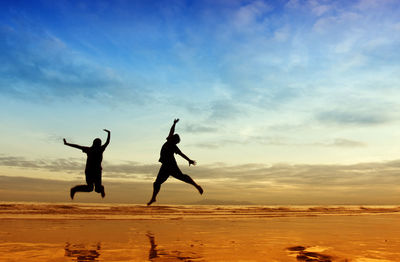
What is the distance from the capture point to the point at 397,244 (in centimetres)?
1014

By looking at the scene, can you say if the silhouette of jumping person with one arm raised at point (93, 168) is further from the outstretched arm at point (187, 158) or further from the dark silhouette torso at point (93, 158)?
the outstretched arm at point (187, 158)

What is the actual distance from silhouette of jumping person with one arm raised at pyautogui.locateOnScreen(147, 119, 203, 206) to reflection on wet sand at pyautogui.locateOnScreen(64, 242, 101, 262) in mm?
2202

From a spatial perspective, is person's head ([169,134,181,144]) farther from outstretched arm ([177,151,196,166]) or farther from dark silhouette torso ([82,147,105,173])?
dark silhouette torso ([82,147,105,173])

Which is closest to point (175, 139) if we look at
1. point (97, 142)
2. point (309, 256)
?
point (97, 142)

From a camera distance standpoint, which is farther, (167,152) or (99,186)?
(99,186)

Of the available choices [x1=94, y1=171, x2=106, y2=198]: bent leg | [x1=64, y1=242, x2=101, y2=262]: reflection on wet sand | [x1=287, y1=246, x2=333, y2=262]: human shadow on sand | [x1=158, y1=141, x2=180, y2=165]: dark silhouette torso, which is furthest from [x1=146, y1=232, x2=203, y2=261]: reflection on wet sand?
[x1=94, y1=171, x2=106, y2=198]: bent leg

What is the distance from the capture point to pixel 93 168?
416 inches

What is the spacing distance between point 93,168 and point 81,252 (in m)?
2.93

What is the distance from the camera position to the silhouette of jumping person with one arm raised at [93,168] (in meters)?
10.4

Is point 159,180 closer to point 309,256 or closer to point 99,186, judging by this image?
point 99,186

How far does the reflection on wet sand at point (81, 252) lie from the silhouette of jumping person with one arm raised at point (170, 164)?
7.22 feet

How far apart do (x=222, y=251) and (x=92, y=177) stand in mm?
4429

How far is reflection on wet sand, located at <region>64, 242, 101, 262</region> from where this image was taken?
7462 millimetres

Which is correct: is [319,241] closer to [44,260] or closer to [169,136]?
[169,136]
